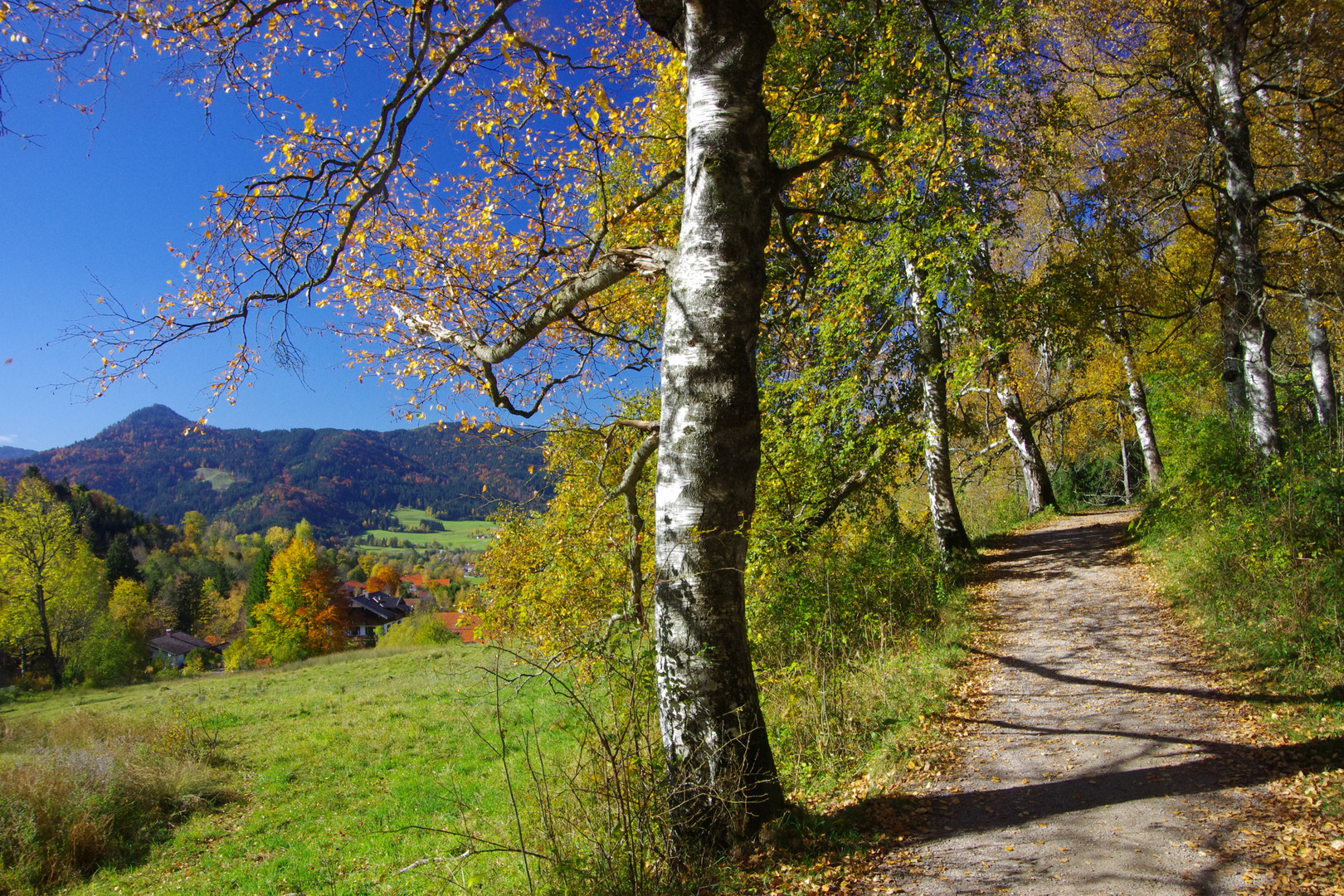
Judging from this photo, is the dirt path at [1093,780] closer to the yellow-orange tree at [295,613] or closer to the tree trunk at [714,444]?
the tree trunk at [714,444]

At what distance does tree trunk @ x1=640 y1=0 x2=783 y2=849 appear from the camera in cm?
318

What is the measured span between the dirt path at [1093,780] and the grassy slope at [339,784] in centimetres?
237

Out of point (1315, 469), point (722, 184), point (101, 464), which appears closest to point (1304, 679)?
point (1315, 469)

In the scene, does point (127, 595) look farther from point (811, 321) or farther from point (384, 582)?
point (811, 321)

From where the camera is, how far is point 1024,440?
1505cm

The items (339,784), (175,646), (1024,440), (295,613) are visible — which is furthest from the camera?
(175,646)

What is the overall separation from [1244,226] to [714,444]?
839cm

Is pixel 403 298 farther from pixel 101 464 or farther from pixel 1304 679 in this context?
pixel 101 464

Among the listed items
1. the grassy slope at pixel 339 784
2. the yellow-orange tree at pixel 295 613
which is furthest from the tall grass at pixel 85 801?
the yellow-orange tree at pixel 295 613

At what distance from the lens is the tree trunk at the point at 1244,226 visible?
290 inches

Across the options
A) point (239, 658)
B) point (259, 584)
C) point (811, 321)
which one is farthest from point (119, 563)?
point (811, 321)

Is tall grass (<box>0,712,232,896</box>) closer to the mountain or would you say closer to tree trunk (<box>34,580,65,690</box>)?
tree trunk (<box>34,580,65,690</box>)

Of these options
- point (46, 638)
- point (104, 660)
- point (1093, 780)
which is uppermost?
point (1093, 780)

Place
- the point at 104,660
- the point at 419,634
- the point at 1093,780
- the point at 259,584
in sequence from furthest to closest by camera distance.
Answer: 1. the point at 259,584
2. the point at 419,634
3. the point at 104,660
4. the point at 1093,780
